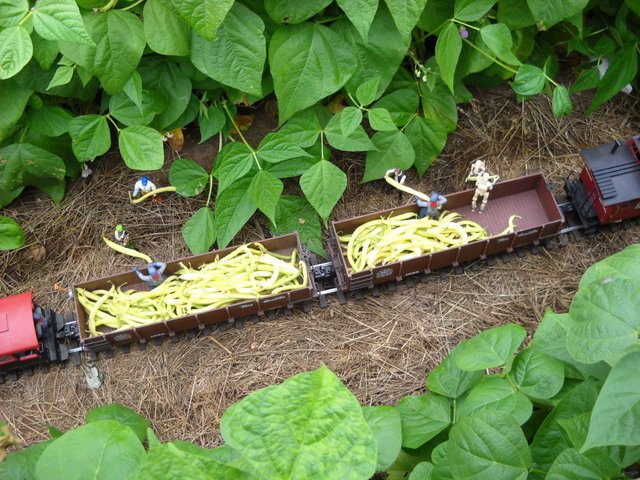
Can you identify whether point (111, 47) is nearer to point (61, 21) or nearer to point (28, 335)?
point (61, 21)

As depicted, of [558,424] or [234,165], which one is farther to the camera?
[234,165]

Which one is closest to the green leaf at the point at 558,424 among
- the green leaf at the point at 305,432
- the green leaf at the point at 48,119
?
the green leaf at the point at 305,432

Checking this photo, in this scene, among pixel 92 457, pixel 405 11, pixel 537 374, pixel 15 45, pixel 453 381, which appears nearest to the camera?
pixel 92 457


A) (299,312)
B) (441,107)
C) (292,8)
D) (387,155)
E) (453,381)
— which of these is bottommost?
(299,312)

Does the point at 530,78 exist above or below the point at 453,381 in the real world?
above

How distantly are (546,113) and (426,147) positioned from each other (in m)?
0.74

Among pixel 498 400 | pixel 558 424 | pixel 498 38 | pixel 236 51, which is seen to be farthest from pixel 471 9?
pixel 558 424

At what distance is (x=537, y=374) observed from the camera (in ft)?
4.91

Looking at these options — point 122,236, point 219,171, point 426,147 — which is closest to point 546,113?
point 426,147

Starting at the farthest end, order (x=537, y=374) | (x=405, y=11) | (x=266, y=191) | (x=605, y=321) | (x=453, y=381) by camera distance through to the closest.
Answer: (x=266, y=191) → (x=405, y=11) → (x=453, y=381) → (x=537, y=374) → (x=605, y=321)

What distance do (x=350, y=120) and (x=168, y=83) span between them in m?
0.87

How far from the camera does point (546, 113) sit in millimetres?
3061

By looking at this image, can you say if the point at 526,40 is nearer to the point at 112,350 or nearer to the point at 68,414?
the point at 112,350

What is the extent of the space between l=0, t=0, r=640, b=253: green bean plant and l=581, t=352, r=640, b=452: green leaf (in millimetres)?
1446
